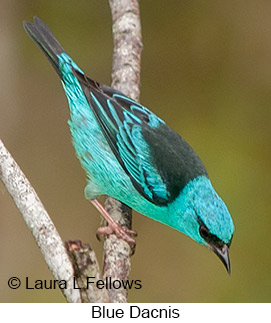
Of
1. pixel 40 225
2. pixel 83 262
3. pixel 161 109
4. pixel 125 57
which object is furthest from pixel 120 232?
pixel 161 109

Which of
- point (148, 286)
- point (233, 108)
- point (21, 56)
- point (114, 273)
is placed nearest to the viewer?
point (114, 273)

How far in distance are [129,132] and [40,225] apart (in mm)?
1362

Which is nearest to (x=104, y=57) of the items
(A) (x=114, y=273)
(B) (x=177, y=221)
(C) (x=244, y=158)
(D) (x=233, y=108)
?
(D) (x=233, y=108)

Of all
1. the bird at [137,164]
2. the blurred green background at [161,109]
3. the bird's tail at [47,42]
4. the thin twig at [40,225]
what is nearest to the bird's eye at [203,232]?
the bird at [137,164]

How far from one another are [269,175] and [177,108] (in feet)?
3.89

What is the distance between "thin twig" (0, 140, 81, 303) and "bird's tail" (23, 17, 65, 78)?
147 cm

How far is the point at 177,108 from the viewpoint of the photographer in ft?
18.0

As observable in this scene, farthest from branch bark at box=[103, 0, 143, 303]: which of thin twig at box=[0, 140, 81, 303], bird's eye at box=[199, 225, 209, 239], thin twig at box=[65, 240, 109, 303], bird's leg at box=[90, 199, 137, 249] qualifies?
thin twig at box=[65, 240, 109, 303]

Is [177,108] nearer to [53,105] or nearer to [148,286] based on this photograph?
[53,105]

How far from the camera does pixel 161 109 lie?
550 cm

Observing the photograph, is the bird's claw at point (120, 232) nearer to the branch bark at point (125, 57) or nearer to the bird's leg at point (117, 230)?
the bird's leg at point (117, 230)

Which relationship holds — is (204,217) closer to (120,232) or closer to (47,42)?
(120,232)

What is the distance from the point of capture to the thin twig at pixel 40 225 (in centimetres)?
243

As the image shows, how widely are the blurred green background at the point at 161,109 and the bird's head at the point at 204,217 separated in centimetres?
133
